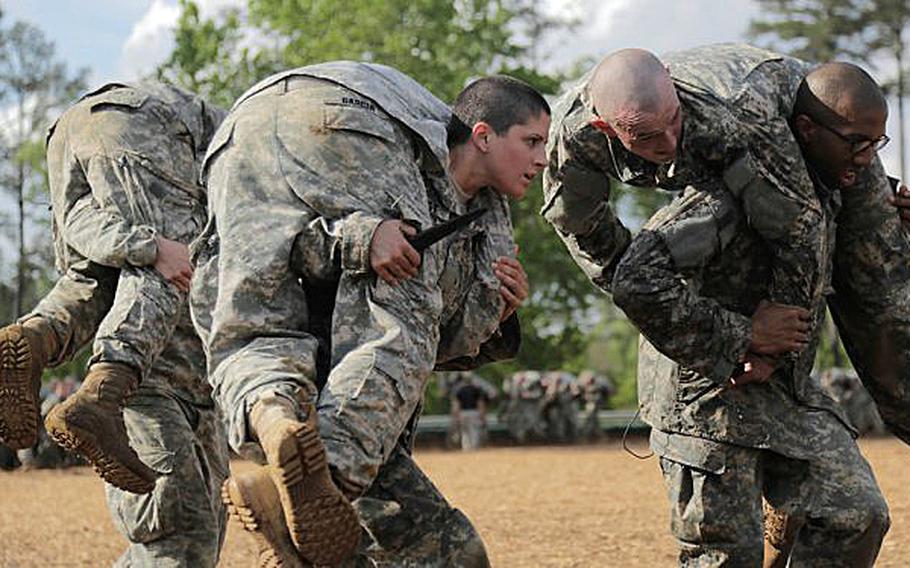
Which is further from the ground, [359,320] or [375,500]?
[359,320]

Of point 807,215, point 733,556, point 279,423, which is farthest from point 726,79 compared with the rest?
point 279,423

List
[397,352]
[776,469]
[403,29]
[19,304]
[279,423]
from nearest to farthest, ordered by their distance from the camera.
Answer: [279,423], [397,352], [776,469], [403,29], [19,304]

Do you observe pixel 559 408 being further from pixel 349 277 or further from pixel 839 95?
pixel 349 277

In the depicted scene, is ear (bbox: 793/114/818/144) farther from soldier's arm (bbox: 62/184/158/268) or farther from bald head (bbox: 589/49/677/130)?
soldier's arm (bbox: 62/184/158/268)

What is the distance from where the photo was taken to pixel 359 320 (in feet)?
15.0

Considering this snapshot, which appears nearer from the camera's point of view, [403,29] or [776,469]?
[776,469]

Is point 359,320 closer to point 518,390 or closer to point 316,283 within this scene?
point 316,283

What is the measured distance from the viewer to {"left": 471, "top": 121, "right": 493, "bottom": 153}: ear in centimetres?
509

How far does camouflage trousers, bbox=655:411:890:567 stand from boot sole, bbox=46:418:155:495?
6.71ft

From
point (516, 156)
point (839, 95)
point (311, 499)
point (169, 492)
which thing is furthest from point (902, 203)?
point (169, 492)

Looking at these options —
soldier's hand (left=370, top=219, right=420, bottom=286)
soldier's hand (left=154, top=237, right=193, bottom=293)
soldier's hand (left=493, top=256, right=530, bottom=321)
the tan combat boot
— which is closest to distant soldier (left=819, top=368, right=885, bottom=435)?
soldier's hand (left=154, top=237, right=193, bottom=293)

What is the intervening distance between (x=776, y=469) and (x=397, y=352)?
184cm

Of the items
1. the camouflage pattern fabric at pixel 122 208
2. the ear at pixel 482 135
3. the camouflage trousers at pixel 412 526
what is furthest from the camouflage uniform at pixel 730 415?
the camouflage pattern fabric at pixel 122 208

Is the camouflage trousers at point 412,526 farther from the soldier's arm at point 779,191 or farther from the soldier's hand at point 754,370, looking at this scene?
the soldier's arm at point 779,191
